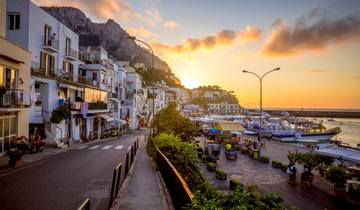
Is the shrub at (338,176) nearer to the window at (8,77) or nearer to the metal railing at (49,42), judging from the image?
the window at (8,77)

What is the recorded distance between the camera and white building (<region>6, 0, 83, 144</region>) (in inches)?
1051

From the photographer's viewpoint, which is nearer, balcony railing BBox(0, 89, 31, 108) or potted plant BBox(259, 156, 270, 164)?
balcony railing BBox(0, 89, 31, 108)

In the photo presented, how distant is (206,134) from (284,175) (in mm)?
32168

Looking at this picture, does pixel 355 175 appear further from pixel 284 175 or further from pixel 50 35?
pixel 50 35

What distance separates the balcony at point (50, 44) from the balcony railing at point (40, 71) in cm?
223

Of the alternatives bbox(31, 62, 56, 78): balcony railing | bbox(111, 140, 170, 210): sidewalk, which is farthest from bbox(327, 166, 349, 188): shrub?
bbox(31, 62, 56, 78): balcony railing

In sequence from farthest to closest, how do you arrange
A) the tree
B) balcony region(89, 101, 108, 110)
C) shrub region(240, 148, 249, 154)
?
balcony region(89, 101, 108, 110)
shrub region(240, 148, 249, 154)
the tree

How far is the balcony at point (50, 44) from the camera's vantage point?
29252 millimetres

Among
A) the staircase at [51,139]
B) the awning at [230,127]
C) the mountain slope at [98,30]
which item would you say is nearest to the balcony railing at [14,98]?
the staircase at [51,139]

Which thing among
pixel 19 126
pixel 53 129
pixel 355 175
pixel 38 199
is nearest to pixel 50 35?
pixel 53 129

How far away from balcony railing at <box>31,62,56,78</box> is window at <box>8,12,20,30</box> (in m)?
3.88

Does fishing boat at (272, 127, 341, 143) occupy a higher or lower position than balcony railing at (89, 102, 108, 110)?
lower

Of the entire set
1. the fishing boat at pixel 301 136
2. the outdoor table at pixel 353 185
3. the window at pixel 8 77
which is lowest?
the fishing boat at pixel 301 136

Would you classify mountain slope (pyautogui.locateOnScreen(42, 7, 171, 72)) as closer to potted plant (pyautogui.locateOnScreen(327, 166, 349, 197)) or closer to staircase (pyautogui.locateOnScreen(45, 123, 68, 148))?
staircase (pyautogui.locateOnScreen(45, 123, 68, 148))
